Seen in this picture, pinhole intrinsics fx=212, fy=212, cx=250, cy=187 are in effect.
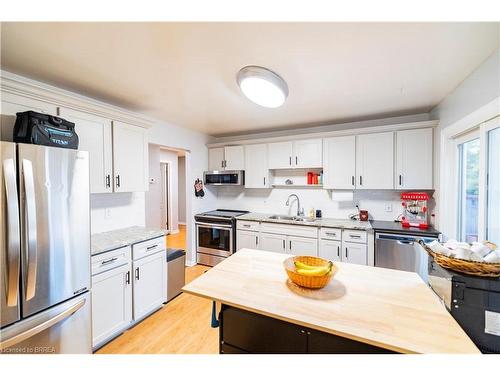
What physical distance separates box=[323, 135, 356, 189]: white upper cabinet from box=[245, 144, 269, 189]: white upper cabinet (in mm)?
986

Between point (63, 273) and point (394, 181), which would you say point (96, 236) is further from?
point (394, 181)

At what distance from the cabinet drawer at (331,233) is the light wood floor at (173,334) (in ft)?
5.76

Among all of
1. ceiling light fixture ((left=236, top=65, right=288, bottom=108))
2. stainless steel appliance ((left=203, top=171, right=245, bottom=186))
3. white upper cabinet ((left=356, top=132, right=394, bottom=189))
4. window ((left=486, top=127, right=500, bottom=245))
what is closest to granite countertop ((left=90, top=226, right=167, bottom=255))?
stainless steel appliance ((left=203, top=171, right=245, bottom=186))

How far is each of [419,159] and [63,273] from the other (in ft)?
12.3

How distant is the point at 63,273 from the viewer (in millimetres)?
1429

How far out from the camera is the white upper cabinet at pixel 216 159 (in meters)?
4.04

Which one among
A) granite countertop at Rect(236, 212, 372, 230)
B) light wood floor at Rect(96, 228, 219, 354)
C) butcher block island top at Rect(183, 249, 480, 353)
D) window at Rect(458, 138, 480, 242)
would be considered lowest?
light wood floor at Rect(96, 228, 219, 354)

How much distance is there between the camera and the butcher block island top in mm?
820

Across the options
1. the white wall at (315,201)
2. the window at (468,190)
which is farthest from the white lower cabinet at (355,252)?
A: the window at (468,190)

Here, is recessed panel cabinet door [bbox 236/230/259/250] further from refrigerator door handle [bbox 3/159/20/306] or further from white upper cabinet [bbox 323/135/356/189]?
refrigerator door handle [bbox 3/159/20/306]

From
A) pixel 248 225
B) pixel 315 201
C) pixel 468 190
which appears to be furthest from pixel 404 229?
pixel 248 225
